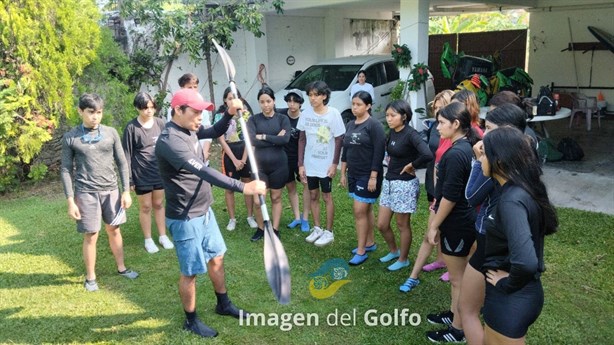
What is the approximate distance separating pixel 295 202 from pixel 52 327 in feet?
8.76

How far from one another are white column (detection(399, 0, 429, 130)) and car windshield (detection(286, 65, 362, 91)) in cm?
130

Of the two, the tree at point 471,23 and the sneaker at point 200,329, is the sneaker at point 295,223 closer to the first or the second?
the sneaker at point 200,329

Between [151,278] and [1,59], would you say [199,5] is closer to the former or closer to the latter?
[1,59]

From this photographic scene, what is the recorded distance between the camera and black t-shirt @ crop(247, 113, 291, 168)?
4836mm

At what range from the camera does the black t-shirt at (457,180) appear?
301cm

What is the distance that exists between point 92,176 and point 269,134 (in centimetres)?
167

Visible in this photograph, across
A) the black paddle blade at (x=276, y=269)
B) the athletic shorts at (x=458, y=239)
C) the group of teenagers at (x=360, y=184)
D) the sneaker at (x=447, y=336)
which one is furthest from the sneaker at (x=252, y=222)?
the athletic shorts at (x=458, y=239)

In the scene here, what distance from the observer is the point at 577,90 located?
41.3ft

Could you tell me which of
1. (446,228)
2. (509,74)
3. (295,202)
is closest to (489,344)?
(446,228)

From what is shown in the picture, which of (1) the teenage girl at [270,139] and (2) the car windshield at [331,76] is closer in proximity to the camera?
(1) the teenage girl at [270,139]

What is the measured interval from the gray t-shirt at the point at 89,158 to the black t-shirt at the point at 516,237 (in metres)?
3.11

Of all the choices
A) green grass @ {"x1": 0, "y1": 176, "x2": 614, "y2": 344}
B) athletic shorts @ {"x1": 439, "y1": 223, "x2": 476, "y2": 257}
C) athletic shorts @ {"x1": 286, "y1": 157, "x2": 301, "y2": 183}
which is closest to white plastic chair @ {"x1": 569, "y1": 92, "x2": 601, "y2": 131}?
green grass @ {"x1": 0, "y1": 176, "x2": 614, "y2": 344}

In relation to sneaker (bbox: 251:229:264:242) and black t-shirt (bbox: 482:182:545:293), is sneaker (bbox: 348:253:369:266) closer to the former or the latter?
sneaker (bbox: 251:229:264:242)

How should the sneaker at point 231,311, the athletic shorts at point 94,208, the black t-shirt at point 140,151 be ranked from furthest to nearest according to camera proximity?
A: the black t-shirt at point 140,151 < the athletic shorts at point 94,208 < the sneaker at point 231,311
